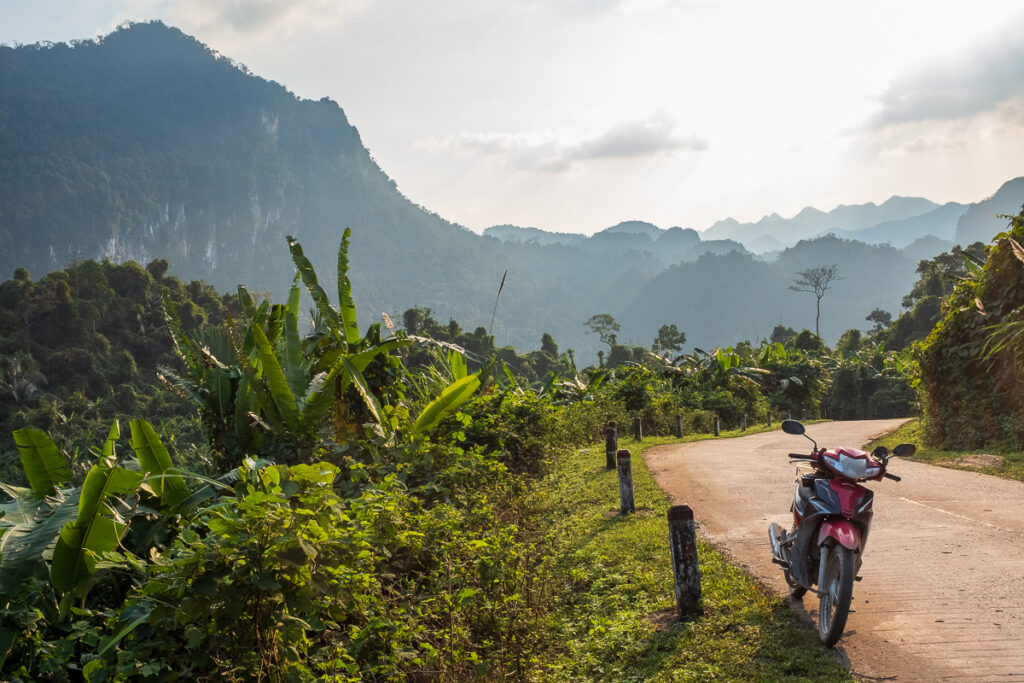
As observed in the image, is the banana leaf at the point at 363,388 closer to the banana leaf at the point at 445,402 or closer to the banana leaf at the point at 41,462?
the banana leaf at the point at 445,402

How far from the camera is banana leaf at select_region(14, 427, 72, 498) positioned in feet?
15.8

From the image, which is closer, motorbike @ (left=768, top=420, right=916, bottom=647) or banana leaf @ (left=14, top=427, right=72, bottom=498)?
motorbike @ (left=768, top=420, right=916, bottom=647)

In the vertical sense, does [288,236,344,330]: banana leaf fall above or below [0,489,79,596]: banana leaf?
above

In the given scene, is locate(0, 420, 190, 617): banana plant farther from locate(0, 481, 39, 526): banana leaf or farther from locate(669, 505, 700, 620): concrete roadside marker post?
locate(669, 505, 700, 620): concrete roadside marker post

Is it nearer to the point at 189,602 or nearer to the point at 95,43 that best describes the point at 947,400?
the point at 189,602

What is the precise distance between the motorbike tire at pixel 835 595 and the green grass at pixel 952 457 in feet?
21.2

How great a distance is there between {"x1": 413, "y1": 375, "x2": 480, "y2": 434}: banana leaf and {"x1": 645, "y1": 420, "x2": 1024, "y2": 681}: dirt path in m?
3.33

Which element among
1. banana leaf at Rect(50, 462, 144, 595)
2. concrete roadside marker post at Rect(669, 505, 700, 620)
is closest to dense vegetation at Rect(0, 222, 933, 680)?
banana leaf at Rect(50, 462, 144, 595)

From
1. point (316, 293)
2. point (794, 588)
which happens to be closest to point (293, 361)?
point (316, 293)

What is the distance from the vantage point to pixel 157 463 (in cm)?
515

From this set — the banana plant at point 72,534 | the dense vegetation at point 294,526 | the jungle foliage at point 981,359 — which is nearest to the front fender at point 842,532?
the dense vegetation at point 294,526

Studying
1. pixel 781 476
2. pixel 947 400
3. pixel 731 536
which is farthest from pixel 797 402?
pixel 731 536

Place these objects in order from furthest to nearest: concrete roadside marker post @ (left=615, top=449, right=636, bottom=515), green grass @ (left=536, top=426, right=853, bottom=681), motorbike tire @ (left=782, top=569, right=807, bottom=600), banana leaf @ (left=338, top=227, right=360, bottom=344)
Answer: banana leaf @ (left=338, top=227, right=360, bottom=344) → concrete roadside marker post @ (left=615, top=449, right=636, bottom=515) → motorbike tire @ (left=782, top=569, right=807, bottom=600) → green grass @ (left=536, top=426, right=853, bottom=681)

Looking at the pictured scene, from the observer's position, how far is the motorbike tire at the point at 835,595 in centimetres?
409
